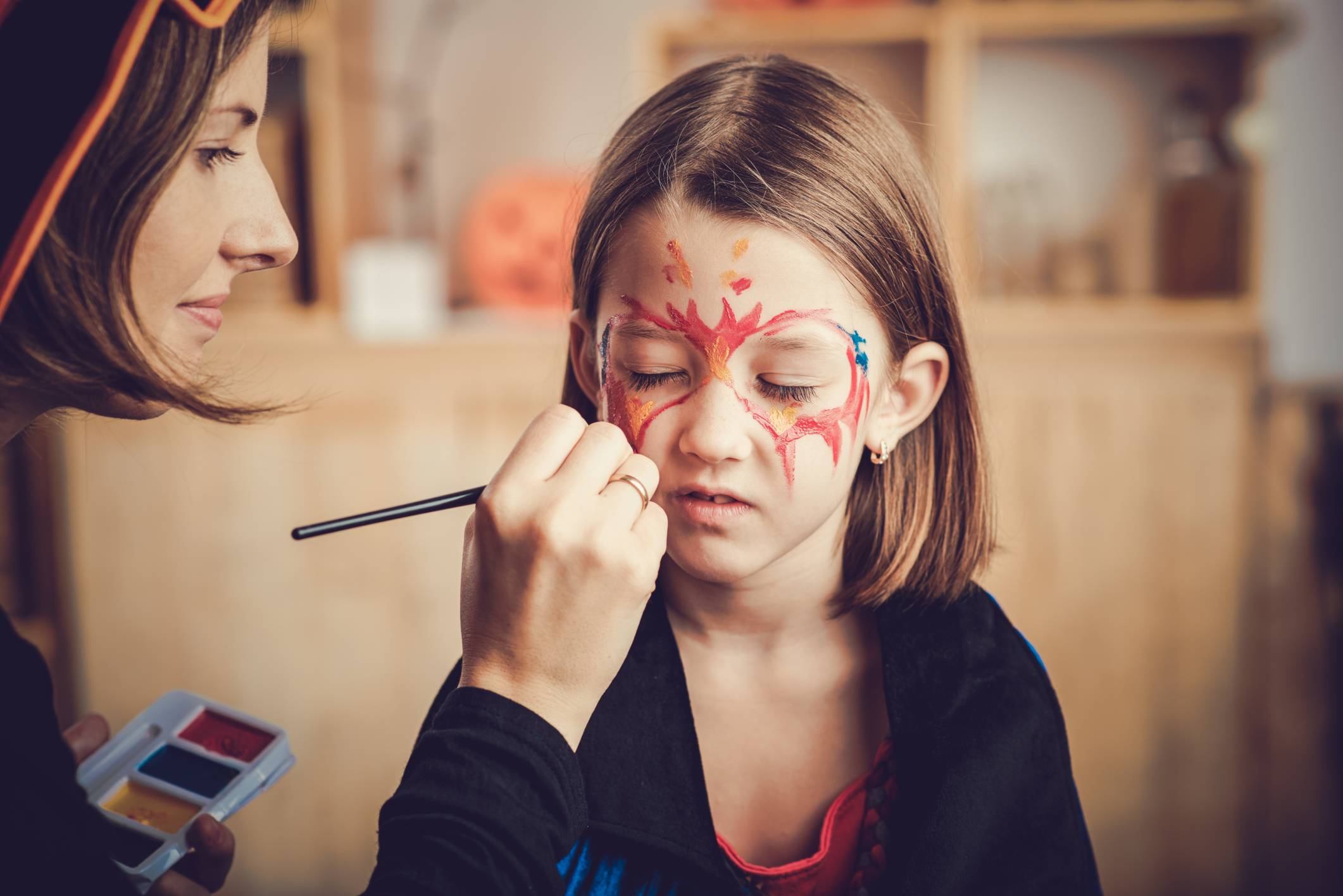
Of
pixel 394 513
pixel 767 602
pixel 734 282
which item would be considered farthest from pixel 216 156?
pixel 767 602

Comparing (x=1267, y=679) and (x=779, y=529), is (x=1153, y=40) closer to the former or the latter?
(x=1267, y=679)

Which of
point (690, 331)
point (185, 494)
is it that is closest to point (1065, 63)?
point (690, 331)

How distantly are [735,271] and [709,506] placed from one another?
204 millimetres

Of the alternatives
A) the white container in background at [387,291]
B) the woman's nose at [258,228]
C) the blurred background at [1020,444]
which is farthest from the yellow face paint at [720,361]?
the white container in background at [387,291]

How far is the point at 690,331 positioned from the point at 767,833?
1.56 ft

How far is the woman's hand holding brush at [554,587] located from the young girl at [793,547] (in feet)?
0.51

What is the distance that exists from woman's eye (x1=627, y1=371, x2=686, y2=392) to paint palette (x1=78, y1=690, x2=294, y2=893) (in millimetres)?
439

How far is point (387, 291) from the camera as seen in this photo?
202cm

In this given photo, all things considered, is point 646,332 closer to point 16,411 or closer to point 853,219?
point 853,219

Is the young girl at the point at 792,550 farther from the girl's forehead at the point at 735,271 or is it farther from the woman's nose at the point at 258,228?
the woman's nose at the point at 258,228

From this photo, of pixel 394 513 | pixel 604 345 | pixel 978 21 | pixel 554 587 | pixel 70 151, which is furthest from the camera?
pixel 978 21

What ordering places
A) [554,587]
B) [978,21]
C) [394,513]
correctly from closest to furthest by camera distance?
1. [554,587]
2. [394,513]
3. [978,21]

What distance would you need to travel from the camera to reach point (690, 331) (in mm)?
763

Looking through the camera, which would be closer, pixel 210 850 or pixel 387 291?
pixel 210 850
